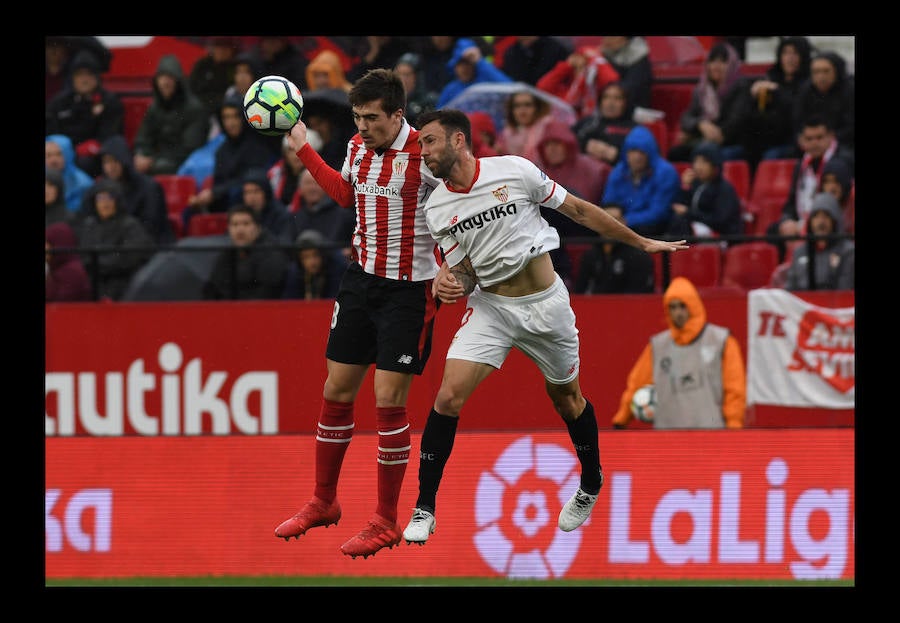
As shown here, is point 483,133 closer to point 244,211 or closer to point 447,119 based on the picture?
point 244,211

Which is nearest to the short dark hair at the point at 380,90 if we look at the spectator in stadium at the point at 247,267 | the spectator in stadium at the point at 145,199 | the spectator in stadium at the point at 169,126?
the spectator in stadium at the point at 247,267

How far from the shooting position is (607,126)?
547 inches

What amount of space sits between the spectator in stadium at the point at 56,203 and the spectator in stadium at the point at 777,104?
694cm

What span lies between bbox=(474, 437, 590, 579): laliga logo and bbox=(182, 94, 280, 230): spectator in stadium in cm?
468

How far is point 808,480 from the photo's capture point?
11.1 metres

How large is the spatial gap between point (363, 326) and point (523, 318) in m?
0.97

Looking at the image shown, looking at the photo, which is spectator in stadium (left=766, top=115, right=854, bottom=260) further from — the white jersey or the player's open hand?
the player's open hand

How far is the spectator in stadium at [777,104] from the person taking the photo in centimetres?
1406

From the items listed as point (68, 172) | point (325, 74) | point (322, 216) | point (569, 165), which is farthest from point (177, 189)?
point (569, 165)

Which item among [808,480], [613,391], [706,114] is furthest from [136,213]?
[808,480]

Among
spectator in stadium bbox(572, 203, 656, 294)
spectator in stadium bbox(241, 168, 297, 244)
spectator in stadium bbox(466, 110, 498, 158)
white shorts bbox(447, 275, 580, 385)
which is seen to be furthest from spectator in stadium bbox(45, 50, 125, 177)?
white shorts bbox(447, 275, 580, 385)

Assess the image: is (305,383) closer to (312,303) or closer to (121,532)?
(312,303)

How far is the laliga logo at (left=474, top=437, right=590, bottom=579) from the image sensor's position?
1103 cm

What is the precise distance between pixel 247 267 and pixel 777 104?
18.3 ft
